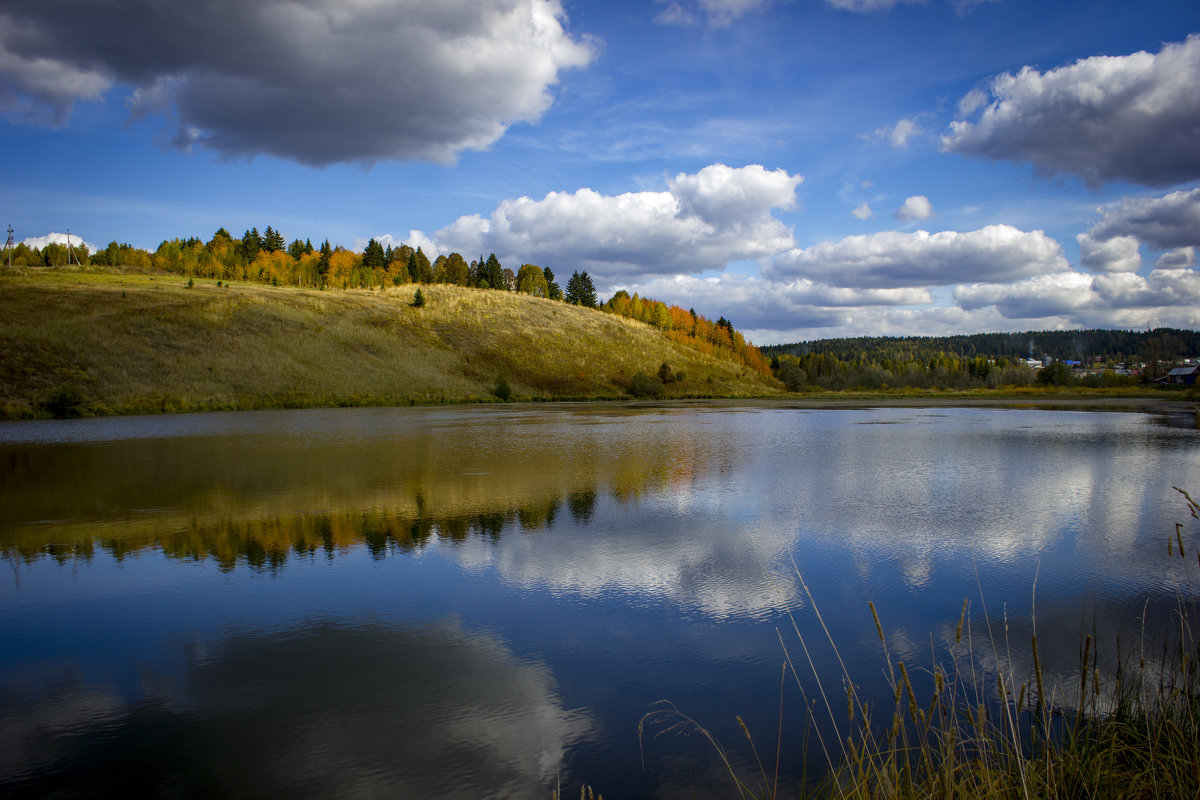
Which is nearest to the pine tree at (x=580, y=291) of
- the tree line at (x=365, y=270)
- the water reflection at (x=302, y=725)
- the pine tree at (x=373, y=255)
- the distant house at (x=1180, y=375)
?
the tree line at (x=365, y=270)

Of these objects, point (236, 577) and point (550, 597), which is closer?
point (550, 597)

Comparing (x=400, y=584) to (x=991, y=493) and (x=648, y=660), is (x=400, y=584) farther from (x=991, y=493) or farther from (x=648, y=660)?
(x=991, y=493)

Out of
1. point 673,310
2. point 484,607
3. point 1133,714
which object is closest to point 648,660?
point 484,607

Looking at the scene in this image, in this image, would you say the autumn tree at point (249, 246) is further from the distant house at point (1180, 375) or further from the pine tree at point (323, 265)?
the distant house at point (1180, 375)

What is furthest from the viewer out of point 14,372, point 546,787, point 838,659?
point 14,372

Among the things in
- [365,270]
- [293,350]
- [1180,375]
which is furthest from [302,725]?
[1180,375]

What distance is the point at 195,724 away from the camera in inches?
186

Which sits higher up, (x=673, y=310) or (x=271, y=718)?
(x=673, y=310)

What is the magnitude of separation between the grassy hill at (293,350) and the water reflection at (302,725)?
4171cm

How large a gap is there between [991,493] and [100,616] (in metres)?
13.9

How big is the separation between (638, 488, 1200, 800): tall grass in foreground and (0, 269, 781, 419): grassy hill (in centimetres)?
4557

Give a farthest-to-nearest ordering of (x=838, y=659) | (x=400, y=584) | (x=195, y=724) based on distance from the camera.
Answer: (x=400, y=584) → (x=838, y=659) → (x=195, y=724)

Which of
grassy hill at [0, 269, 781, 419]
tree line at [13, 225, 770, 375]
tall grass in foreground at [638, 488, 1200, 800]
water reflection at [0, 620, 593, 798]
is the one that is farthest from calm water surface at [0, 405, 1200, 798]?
tree line at [13, 225, 770, 375]

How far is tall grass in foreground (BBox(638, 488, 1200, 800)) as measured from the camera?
333 cm
